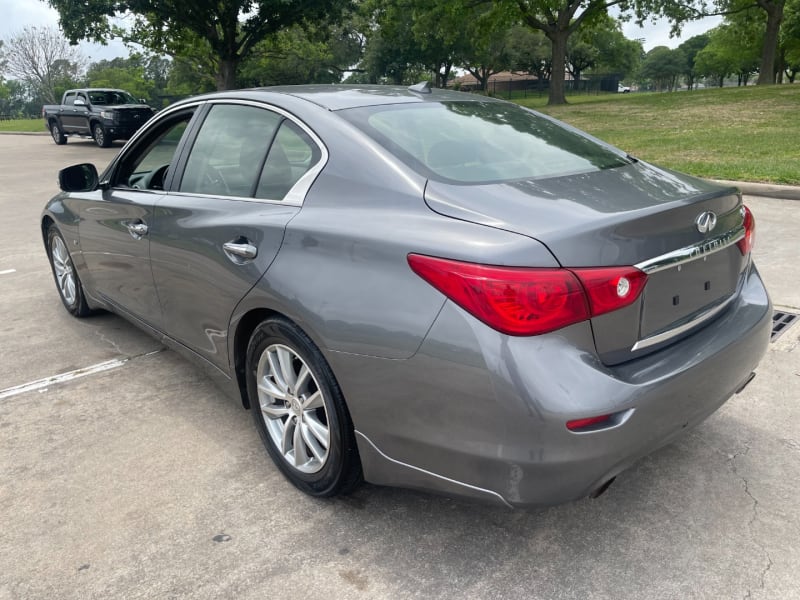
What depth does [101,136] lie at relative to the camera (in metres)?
21.2

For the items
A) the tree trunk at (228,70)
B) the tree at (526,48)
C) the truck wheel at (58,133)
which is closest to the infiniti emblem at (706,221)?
the tree trunk at (228,70)

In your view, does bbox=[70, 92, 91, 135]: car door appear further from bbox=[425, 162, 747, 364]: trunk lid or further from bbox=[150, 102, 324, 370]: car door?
bbox=[425, 162, 747, 364]: trunk lid

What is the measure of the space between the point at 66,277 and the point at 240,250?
9.37 feet

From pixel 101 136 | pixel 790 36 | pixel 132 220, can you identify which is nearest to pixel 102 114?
pixel 101 136

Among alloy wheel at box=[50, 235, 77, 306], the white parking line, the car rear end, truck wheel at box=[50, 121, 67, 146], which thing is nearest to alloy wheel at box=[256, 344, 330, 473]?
the car rear end

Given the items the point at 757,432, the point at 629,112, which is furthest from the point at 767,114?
the point at 757,432

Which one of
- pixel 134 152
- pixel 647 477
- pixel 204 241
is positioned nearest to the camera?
pixel 647 477

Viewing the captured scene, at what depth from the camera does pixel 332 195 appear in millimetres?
2564

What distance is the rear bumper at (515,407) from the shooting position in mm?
1963

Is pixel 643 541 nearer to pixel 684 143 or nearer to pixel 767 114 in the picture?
pixel 684 143

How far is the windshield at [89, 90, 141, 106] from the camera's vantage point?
21.4m

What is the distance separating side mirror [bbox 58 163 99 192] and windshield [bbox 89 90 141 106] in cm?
1904

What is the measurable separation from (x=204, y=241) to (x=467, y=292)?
57.6 inches

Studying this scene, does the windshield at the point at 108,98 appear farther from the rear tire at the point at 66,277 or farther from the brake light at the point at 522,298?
the brake light at the point at 522,298
